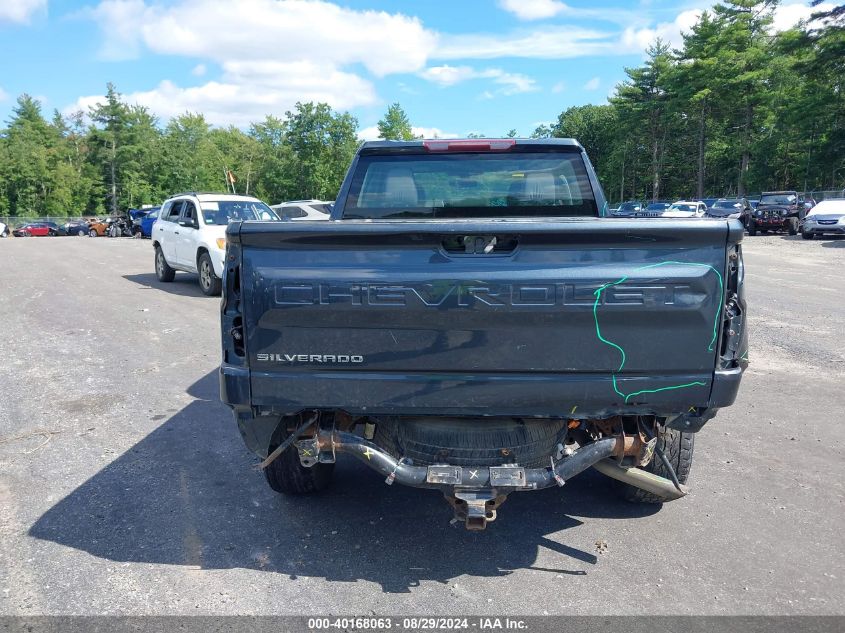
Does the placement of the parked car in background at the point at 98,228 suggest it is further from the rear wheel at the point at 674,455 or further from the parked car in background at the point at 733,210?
the rear wheel at the point at 674,455

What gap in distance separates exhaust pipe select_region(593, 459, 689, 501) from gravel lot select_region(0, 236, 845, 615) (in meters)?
0.36

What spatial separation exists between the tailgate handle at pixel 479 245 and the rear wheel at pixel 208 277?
10.00 metres

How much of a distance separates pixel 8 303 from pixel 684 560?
1251cm

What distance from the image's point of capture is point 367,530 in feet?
12.3

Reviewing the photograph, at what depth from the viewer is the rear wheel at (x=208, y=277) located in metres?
Result: 12.3

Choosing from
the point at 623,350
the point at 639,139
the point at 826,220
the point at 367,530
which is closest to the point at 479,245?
the point at 623,350

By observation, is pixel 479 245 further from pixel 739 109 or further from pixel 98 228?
pixel 739 109

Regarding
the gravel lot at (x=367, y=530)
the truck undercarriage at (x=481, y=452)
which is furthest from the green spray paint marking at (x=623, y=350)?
the gravel lot at (x=367, y=530)

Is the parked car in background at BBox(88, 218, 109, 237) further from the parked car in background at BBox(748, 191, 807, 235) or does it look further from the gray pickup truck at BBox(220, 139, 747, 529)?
the gray pickup truck at BBox(220, 139, 747, 529)

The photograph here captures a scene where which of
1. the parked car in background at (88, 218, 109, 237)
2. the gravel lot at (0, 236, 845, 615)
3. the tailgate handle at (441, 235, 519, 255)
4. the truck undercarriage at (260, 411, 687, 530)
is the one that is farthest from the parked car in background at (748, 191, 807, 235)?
the parked car in background at (88, 218, 109, 237)

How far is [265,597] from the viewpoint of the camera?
10.2 feet

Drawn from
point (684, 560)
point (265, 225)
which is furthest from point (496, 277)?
point (684, 560)

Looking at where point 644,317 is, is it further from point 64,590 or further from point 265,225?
point 64,590

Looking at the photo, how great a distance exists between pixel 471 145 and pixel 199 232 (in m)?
9.61
